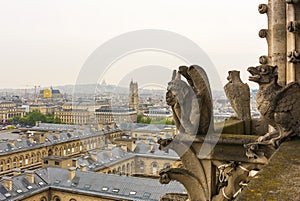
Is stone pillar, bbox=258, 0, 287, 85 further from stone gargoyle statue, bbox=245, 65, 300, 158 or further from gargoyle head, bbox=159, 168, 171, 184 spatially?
gargoyle head, bbox=159, 168, 171, 184

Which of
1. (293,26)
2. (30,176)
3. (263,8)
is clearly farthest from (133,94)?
(30,176)

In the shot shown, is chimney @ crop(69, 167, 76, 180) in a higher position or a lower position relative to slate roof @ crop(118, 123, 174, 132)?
lower

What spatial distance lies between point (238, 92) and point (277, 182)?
525 centimetres

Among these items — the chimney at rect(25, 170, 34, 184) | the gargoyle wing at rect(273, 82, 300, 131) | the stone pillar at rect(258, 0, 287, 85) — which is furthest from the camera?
the chimney at rect(25, 170, 34, 184)

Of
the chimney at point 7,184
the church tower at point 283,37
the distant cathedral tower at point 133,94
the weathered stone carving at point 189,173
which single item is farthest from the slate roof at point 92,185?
the weathered stone carving at point 189,173

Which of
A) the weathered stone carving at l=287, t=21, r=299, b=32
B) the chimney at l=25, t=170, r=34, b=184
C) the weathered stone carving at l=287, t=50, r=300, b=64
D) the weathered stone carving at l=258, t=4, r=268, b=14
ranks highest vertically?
the weathered stone carving at l=258, t=4, r=268, b=14

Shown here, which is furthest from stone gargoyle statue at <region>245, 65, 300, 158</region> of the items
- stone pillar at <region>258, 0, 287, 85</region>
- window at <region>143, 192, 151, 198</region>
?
window at <region>143, 192, 151, 198</region>

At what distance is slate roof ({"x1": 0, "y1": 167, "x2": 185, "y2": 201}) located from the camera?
2436 cm

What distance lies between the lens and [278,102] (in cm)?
461

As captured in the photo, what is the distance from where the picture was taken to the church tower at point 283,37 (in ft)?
20.6

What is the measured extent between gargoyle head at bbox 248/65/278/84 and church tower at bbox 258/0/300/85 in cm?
195

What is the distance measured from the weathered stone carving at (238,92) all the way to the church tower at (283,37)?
1.96ft

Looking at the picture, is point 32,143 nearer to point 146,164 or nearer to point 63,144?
point 63,144

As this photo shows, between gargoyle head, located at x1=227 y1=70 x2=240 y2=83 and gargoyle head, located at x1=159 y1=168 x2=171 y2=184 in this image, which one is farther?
gargoyle head, located at x1=227 y1=70 x2=240 y2=83
